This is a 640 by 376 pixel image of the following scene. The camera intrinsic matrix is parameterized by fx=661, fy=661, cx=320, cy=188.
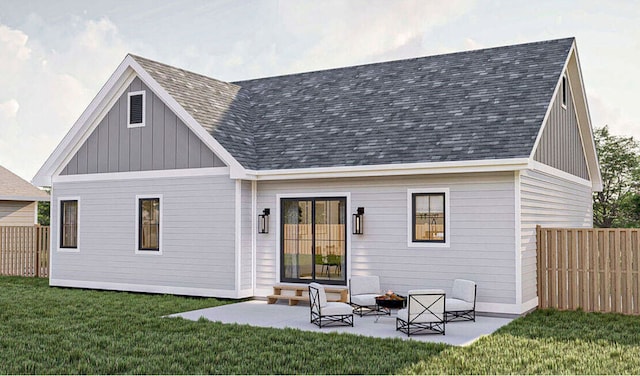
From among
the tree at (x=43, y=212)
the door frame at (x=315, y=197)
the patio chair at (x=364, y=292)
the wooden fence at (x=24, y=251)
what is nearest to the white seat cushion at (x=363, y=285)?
the patio chair at (x=364, y=292)

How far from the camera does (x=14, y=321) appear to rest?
11.2 m

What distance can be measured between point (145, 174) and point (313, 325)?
21.6ft

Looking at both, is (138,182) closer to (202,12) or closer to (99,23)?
(202,12)

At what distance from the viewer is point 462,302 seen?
458 inches

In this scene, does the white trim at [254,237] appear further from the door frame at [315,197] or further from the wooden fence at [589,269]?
the wooden fence at [589,269]

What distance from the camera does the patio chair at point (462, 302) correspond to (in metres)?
11.6

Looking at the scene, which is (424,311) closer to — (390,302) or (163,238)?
(390,302)

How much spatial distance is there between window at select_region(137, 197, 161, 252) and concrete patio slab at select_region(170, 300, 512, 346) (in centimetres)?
297

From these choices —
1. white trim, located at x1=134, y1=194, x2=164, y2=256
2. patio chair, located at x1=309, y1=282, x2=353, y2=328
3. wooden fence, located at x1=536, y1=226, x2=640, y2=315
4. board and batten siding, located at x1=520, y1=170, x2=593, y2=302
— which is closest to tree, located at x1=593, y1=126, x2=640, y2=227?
board and batten siding, located at x1=520, y1=170, x2=593, y2=302

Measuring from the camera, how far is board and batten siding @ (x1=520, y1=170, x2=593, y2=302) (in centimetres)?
1236

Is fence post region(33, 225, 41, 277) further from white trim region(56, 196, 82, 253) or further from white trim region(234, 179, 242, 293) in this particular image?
white trim region(234, 179, 242, 293)

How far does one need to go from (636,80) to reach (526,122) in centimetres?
2520

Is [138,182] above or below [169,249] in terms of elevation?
above

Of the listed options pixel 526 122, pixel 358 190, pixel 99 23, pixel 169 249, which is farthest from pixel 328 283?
pixel 99 23
